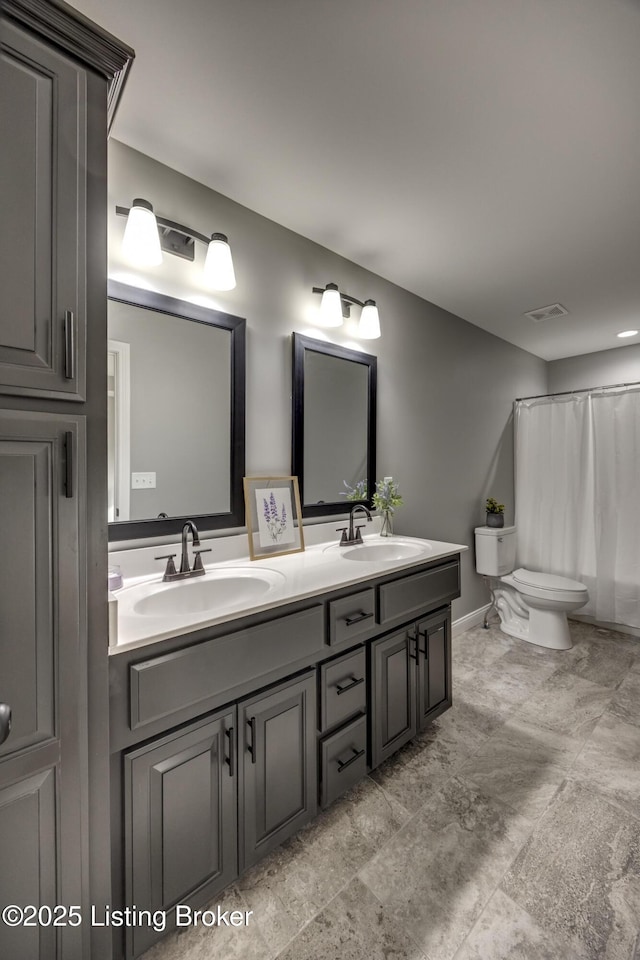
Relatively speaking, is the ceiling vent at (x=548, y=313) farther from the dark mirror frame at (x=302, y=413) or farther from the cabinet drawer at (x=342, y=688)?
the cabinet drawer at (x=342, y=688)

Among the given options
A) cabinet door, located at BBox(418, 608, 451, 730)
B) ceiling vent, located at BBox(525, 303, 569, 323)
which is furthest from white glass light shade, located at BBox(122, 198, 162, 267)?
ceiling vent, located at BBox(525, 303, 569, 323)

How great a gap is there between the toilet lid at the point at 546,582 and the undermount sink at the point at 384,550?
135cm

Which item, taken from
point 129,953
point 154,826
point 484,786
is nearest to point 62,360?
point 154,826

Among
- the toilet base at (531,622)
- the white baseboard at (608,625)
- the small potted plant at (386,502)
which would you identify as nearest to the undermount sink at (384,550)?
the small potted plant at (386,502)

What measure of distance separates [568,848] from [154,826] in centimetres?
135

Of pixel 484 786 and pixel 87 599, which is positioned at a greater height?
pixel 87 599

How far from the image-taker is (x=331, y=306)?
2.04m

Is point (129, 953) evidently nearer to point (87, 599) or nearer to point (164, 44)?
point (87, 599)

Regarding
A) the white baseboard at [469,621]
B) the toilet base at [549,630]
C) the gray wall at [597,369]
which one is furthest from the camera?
the gray wall at [597,369]

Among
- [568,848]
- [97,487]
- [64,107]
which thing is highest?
[64,107]

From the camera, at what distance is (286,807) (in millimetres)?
1294

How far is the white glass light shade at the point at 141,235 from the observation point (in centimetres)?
141

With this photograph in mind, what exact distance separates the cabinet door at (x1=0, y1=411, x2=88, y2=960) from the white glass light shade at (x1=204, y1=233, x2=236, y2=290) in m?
1.05

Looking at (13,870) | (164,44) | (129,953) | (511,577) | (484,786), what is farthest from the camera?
(511,577)
